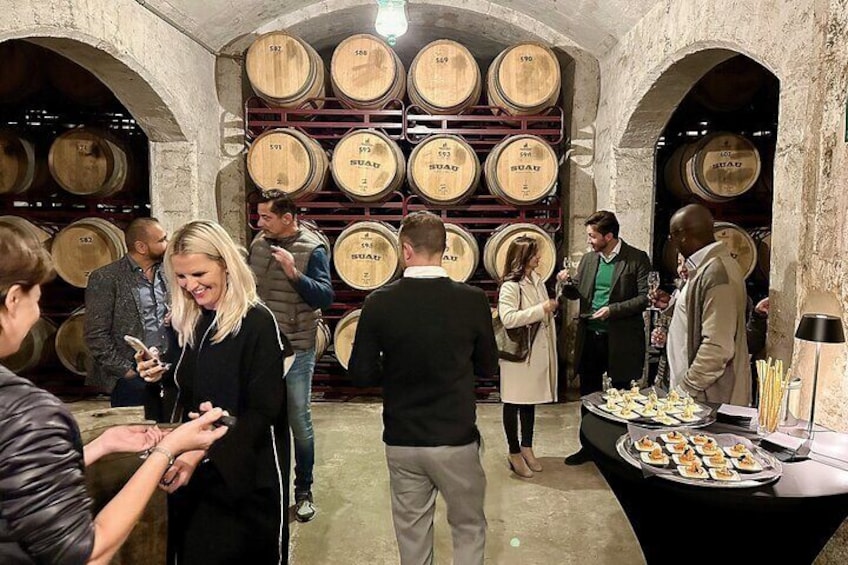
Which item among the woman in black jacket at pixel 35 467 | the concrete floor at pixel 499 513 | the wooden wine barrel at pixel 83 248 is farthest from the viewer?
the wooden wine barrel at pixel 83 248

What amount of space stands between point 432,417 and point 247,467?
27.5 inches

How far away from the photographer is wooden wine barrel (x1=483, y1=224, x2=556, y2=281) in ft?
17.6

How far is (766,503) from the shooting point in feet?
6.19

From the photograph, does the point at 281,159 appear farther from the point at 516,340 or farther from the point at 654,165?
the point at 654,165

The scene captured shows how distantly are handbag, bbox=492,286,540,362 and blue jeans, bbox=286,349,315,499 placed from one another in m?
1.21

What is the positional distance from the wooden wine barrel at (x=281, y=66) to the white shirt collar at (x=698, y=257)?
364cm

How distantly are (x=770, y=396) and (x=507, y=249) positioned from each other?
317 centimetres

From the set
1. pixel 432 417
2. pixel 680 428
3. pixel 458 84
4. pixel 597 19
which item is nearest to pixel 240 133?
pixel 458 84

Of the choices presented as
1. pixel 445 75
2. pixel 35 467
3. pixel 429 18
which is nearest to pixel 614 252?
pixel 445 75

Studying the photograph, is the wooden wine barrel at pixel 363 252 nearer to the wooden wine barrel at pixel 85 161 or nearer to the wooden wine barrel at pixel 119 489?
the wooden wine barrel at pixel 85 161

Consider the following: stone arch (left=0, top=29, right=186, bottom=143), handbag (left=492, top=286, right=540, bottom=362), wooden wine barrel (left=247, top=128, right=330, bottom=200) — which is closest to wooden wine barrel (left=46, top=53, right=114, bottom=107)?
stone arch (left=0, top=29, right=186, bottom=143)

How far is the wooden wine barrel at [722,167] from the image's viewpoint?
4961 millimetres

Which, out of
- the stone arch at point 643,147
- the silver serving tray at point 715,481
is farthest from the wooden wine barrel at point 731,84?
the silver serving tray at point 715,481

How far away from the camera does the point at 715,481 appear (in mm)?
1970
